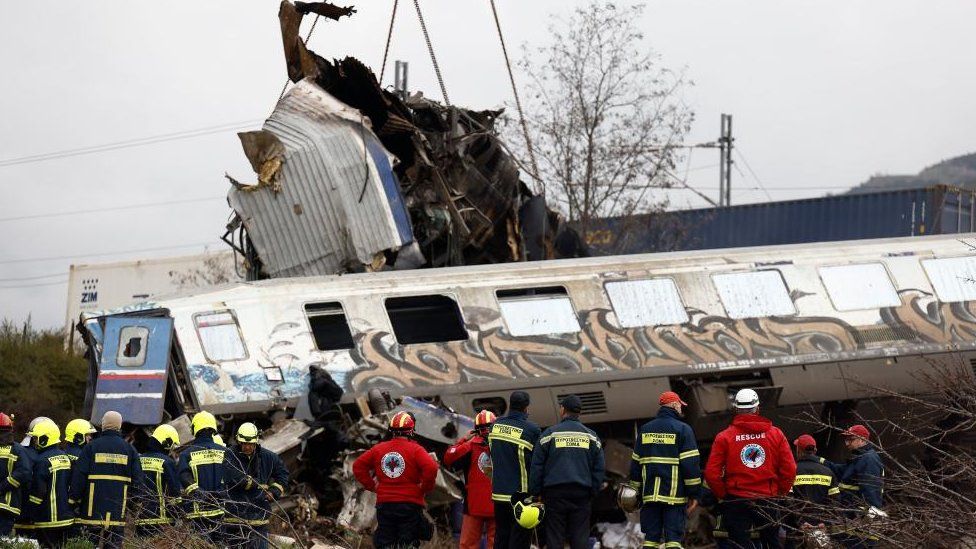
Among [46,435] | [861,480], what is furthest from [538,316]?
[46,435]

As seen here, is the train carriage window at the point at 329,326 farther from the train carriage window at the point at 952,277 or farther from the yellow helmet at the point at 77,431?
the train carriage window at the point at 952,277

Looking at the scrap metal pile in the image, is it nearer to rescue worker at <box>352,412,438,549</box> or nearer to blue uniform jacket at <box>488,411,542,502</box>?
rescue worker at <box>352,412,438,549</box>

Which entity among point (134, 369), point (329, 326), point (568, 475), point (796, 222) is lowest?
point (568, 475)

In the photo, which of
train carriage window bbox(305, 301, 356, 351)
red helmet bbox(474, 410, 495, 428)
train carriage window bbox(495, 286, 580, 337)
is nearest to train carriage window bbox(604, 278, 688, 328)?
train carriage window bbox(495, 286, 580, 337)

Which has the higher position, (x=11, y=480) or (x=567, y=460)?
(x=567, y=460)

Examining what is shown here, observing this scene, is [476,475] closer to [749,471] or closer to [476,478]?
[476,478]

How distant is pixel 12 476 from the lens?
11469 millimetres

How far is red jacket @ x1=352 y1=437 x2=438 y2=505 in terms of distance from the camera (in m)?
11.7

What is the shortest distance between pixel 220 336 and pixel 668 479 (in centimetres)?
620

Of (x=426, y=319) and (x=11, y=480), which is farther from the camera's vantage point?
(x=426, y=319)

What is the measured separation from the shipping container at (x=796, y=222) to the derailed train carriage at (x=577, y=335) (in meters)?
15.0

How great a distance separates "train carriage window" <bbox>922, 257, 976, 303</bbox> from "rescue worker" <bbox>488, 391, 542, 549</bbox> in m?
8.51

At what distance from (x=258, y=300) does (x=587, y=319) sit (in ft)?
13.4

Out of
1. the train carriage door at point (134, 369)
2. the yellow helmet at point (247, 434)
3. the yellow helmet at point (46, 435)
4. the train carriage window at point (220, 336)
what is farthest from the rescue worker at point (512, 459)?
the train carriage door at point (134, 369)
